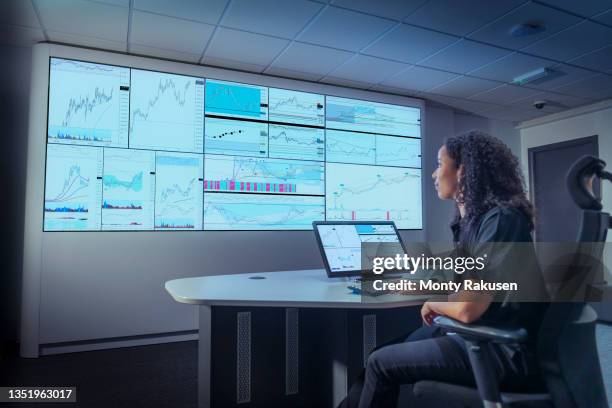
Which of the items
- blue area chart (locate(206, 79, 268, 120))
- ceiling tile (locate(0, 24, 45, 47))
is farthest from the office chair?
ceiling tile (locate(0, 24, 45, 47))

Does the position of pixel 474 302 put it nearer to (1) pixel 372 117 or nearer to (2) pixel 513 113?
(1) pixel 372 117

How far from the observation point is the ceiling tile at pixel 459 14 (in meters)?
2.58

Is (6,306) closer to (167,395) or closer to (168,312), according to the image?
(168,312)

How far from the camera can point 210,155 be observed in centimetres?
348

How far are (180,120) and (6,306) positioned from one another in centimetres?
202

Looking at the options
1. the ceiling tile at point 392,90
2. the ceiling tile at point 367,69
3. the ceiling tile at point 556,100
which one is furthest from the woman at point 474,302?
the ceiling tile at point 556,100

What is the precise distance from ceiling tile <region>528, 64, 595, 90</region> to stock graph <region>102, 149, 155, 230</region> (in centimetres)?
381

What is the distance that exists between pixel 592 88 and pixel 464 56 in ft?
6.15

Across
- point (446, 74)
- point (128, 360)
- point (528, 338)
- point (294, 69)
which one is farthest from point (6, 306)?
point (446, 74)

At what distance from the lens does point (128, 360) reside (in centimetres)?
287

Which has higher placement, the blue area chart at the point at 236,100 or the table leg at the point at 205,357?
the blue area chart at the point at 236,100

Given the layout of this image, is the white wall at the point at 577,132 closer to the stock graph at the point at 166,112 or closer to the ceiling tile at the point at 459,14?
the ceiling tile at the point at 459,14

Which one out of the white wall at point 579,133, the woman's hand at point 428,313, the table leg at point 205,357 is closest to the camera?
the woman's hand at point 428,313

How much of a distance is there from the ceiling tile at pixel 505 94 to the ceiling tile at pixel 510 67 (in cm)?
28
